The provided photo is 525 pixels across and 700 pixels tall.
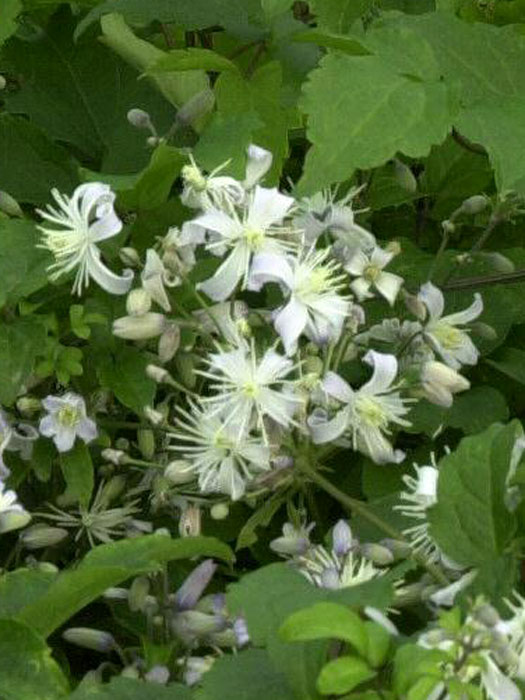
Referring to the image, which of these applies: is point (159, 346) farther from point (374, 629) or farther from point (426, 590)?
point (374, 629)

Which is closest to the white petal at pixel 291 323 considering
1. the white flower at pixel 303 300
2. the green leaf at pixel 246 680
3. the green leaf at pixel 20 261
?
the white flower at pixel 303 300

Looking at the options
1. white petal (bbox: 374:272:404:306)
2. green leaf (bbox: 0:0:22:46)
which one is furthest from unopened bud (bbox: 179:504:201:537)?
green leaf (bbox: 0:0:22:46)

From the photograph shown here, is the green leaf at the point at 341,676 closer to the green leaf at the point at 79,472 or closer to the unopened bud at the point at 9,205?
the green leaf at the point at 79,472

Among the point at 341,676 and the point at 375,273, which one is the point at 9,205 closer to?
the point at 375,273

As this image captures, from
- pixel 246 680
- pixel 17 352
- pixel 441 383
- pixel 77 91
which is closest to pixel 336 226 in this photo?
pixel 441 383

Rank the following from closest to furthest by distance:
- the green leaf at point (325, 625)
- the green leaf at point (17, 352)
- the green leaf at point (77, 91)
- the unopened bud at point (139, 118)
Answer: the green leaf at point (325, 625) < the green leaf at point (17, 352) < the unopened bud at point (139, 118) < the green leaf at point (77, 91)

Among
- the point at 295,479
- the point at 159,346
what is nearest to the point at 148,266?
the point at 159,346
